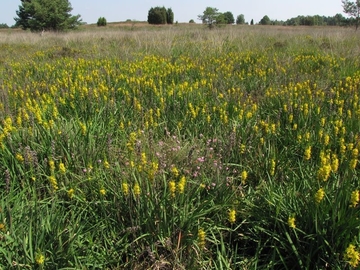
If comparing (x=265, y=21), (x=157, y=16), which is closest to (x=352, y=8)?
(x=157, y=16)

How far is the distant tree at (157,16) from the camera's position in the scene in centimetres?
6362

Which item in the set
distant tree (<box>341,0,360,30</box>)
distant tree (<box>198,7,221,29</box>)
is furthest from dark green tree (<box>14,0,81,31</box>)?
distant tree (<box>341,0,360,30</box>)

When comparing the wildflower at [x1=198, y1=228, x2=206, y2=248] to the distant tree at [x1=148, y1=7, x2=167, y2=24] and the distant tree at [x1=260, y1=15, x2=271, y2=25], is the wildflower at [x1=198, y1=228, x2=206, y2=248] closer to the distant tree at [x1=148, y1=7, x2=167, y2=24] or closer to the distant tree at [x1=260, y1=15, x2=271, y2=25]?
the distant tree at [x1=148, y1=7, x2=167, y2=24]

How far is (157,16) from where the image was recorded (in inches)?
2501

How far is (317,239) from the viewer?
1584 mm

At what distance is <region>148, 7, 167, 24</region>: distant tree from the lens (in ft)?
209

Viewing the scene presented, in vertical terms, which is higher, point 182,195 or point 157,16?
point 157,16

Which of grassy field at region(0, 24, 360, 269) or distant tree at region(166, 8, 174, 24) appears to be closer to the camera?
grassy field at region(0, 24, 360, 269)

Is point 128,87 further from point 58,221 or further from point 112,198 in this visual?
point 58,221

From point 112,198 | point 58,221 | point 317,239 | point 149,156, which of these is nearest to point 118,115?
point 149,156

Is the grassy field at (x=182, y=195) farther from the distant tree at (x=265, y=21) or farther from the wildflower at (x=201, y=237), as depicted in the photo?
the distant tree at (x=265, y=21)

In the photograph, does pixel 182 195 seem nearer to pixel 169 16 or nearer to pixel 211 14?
pixel 211 14

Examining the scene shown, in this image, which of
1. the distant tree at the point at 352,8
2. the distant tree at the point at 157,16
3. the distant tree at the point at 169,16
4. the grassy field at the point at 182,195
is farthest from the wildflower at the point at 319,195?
the distant tree at the point at 169,16

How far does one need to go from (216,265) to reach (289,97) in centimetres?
236
